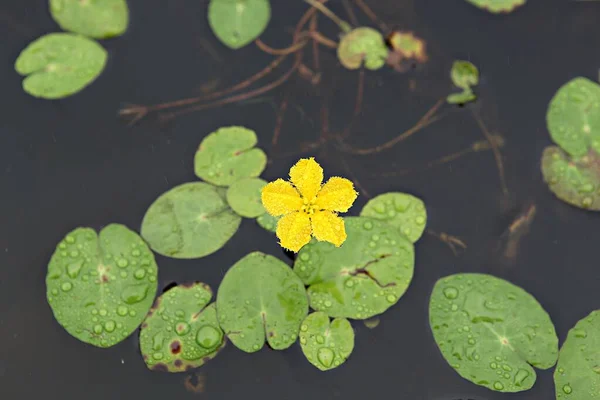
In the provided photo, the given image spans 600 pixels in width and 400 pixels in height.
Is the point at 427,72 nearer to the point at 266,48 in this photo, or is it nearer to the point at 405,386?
the point at 266,48

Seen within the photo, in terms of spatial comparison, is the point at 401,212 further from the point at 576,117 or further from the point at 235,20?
the point at 235,20

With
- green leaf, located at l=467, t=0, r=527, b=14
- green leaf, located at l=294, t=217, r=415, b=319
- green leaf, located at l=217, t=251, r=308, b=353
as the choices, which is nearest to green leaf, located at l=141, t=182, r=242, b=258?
green leaf, located at l=217, t=251, r=308, b=353

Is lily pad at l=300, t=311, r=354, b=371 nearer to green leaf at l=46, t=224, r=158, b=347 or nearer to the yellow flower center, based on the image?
the yellow flower center

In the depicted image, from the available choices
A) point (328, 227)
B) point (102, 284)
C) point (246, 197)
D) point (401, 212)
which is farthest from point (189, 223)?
point (401, 212)

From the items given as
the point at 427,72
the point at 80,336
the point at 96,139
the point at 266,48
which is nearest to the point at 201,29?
the point at 266,48

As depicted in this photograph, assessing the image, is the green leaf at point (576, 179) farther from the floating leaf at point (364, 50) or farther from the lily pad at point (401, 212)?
the floating leaf at point (364, 50)

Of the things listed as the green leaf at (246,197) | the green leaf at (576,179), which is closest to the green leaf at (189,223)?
the green leaf at (246,197)
